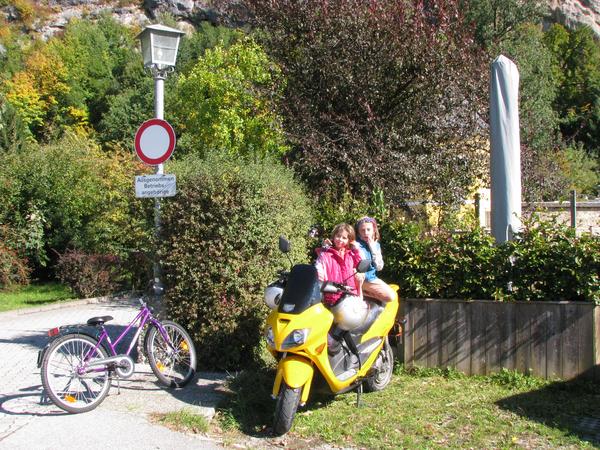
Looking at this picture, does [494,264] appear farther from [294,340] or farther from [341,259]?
[294,340]

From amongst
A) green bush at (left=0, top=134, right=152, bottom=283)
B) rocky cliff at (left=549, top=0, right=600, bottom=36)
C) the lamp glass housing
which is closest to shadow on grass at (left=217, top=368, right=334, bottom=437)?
the lamp glass housing

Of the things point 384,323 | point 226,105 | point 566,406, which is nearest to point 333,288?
point 384,323

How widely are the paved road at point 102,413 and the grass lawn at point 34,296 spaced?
533 cm

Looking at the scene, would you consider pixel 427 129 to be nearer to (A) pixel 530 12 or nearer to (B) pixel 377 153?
(B) pixel 377 153

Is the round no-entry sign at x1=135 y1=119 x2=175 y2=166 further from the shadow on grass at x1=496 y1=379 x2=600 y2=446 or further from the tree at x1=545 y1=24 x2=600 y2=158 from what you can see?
the tree at x1=545 y1=24 x2=600 y2=158

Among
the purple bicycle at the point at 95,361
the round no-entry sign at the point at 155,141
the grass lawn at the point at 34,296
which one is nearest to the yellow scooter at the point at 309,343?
→ the purple bicycle at the point at 95,361

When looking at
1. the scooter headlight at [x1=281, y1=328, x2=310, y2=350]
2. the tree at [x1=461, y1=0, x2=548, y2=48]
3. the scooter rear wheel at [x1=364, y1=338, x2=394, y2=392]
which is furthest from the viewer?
the tree at [x1=461, y1=0, x2=548, y2=48]

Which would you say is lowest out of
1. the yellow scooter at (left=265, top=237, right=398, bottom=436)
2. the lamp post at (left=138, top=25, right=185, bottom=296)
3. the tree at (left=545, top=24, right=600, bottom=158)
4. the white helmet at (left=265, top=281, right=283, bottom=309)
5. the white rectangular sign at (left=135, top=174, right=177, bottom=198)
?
the yellow scooter at (left=265, top=237, right=398, bottom=436)

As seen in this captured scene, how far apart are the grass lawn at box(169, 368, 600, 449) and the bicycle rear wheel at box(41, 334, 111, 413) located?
1151 mm

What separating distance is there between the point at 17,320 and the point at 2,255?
15.4 feet

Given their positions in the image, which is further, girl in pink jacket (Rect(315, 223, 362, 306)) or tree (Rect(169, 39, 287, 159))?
tree (Rect(169, 39, 287, 159))

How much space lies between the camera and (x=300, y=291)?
211 inches

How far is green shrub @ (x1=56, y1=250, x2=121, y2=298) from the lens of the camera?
14.2 metres

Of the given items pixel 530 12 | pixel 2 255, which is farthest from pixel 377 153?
pixel 530 12
